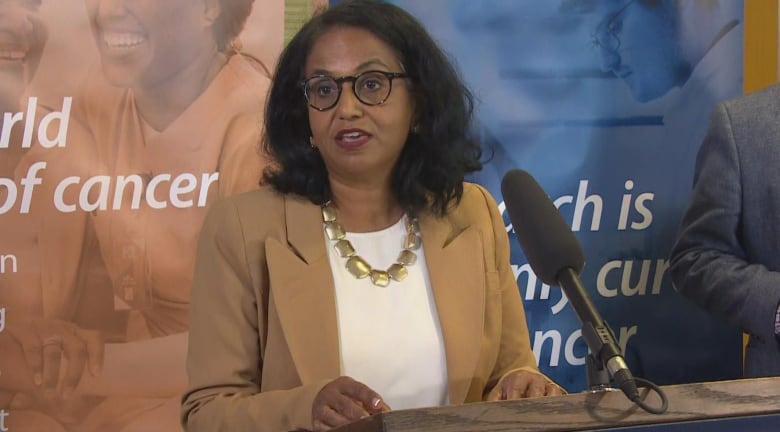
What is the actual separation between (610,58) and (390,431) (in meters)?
2.20

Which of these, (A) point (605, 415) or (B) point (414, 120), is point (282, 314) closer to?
(B) point (414, 120)

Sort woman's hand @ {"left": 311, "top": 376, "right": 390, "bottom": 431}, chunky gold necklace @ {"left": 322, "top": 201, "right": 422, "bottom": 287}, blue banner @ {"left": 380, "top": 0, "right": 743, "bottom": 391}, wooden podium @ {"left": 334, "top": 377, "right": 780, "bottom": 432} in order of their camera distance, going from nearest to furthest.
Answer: wooden podium @ {"left": 334, "top": 377, "right": 780, "bottom": 432}, woman's hand @ {"left": 311, "top": 376, "right": 390, "bottom": 431}, chunky gold necklace @ {"left": 322, "top": 201, "right": 422, "bottom": 287}, blue banner @ {"left": 380, "top": 0, "right": 743, "bottom": 391}

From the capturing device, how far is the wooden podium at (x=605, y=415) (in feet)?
3.65

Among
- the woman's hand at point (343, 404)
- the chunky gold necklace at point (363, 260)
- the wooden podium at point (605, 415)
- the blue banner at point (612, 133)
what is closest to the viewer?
the wooden podium at point (605, 415)

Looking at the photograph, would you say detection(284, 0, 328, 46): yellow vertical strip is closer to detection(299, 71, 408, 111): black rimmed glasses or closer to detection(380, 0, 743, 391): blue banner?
detection(380, 0, 743, 391): blue banner

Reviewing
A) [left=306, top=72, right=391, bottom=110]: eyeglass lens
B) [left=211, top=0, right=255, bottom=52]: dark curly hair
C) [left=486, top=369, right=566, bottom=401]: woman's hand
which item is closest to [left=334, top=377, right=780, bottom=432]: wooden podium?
[left=486, top=369, right=566, bottom=401]: woman's hand

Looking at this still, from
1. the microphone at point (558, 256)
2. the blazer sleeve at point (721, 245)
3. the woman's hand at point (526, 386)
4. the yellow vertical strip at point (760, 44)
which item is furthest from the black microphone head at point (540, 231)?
the yellow vertical strip at point (760, 44)

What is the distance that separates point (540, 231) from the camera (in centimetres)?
141

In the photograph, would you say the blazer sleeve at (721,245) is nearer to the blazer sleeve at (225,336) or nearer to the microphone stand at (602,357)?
the blazer sleeve at (225,336)

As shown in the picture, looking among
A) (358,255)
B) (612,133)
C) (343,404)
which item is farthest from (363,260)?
(612,133)

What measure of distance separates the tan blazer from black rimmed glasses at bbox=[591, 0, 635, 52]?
1.13 metres

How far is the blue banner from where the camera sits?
9.89ft

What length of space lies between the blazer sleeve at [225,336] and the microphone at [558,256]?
0.65 m

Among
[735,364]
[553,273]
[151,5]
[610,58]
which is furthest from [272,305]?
[735,364]
